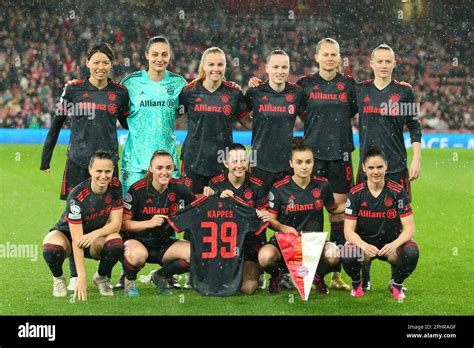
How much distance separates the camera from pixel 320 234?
245 inches

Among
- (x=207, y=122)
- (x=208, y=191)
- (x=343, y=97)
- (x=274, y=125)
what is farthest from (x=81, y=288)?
(x=343, y=97)

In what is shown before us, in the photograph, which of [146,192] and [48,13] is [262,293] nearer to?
[146,192]

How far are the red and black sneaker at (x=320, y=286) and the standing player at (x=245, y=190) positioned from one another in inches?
16.8

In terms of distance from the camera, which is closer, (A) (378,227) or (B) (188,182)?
(A) (378,227)

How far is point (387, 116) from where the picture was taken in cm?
679

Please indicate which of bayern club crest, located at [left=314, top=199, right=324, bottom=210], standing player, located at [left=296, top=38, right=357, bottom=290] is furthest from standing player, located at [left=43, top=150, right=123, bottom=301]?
standing player, located at [left=296, top=38, right=357, bottom=290]

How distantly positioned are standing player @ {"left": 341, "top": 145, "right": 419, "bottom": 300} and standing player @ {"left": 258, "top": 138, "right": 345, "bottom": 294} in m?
0.19

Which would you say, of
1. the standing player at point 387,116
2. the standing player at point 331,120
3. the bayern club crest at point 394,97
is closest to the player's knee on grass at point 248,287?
the standing player at point 331,120

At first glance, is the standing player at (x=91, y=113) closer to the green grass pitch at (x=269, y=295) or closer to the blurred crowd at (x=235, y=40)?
the green grass pitch at (x=269, y=295)

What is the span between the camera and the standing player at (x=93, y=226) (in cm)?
621

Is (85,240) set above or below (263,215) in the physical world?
below

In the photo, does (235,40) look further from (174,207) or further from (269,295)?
(269,295)

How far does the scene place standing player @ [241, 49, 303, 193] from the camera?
680 centimetres

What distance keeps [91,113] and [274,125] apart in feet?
4.65
